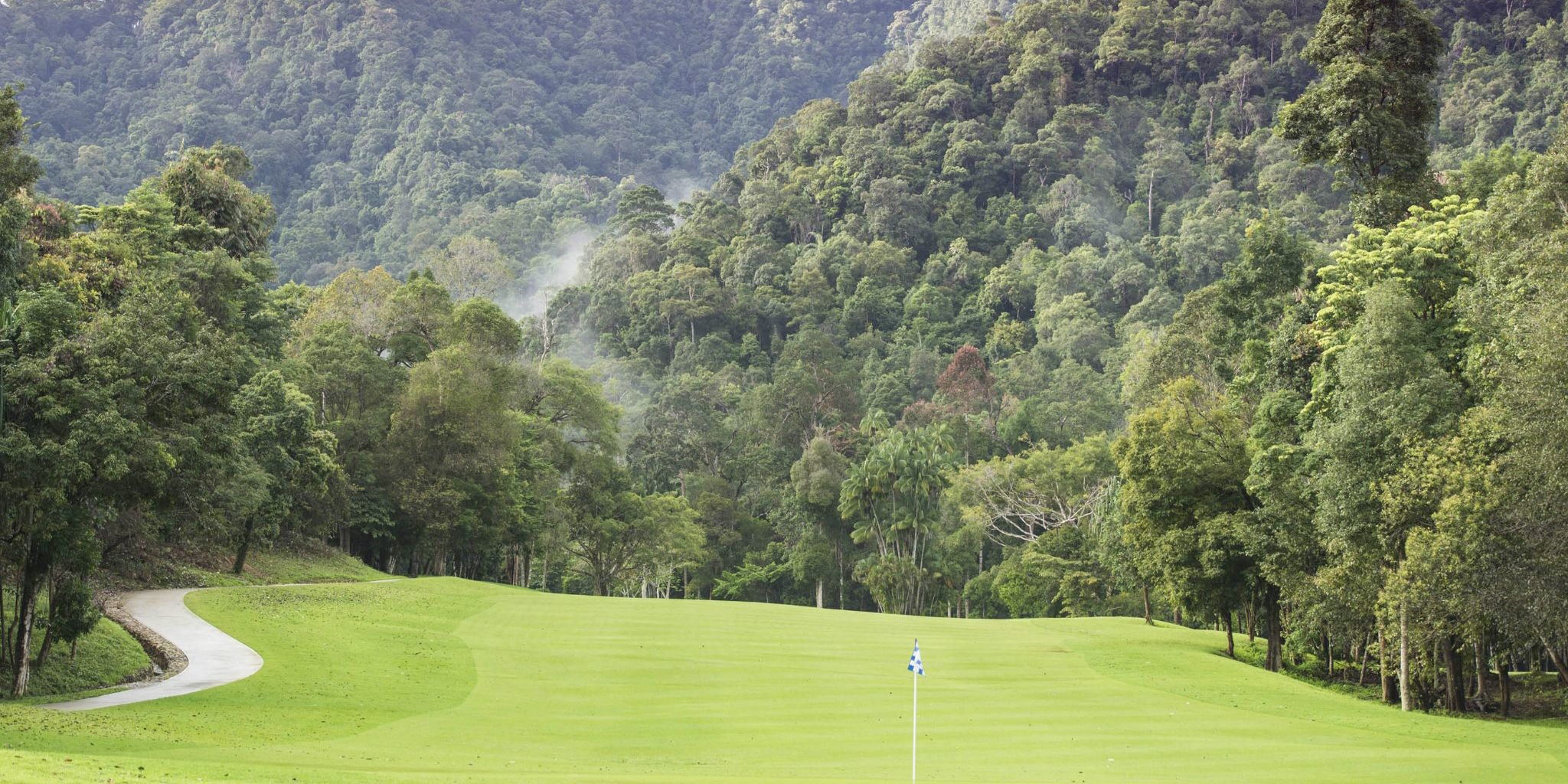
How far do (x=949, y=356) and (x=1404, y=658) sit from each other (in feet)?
226

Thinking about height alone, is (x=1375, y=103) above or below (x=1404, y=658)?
above

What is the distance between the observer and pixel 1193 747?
22672 mm

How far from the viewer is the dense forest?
2650cm

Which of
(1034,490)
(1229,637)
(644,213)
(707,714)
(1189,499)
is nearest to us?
(707,714)

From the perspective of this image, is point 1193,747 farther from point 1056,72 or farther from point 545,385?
point 1056,72

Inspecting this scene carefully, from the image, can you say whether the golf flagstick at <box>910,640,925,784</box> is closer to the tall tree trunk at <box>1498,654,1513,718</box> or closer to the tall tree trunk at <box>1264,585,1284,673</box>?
the tall tree trunk at <box>1498,654,1513,718</box>

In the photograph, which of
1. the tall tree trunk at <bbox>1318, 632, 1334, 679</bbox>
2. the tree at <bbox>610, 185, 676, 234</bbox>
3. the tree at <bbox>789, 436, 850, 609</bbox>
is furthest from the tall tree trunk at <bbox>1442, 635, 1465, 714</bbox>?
the tree at <bbox>610, 185, 676, 234</bbox>

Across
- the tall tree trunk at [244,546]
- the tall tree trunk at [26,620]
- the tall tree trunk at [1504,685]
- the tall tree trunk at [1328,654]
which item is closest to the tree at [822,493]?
the tall tree trunk at [1328,654]

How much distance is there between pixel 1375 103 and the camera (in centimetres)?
3778

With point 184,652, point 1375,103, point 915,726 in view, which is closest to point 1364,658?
point 1375,103

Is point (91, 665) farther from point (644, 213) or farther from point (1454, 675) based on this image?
point (644, 213)

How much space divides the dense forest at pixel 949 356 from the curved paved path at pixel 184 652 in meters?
Answer: 1.76

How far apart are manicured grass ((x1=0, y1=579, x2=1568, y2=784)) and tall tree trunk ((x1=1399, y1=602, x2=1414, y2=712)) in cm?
100

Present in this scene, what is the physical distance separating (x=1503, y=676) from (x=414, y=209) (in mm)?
142321
